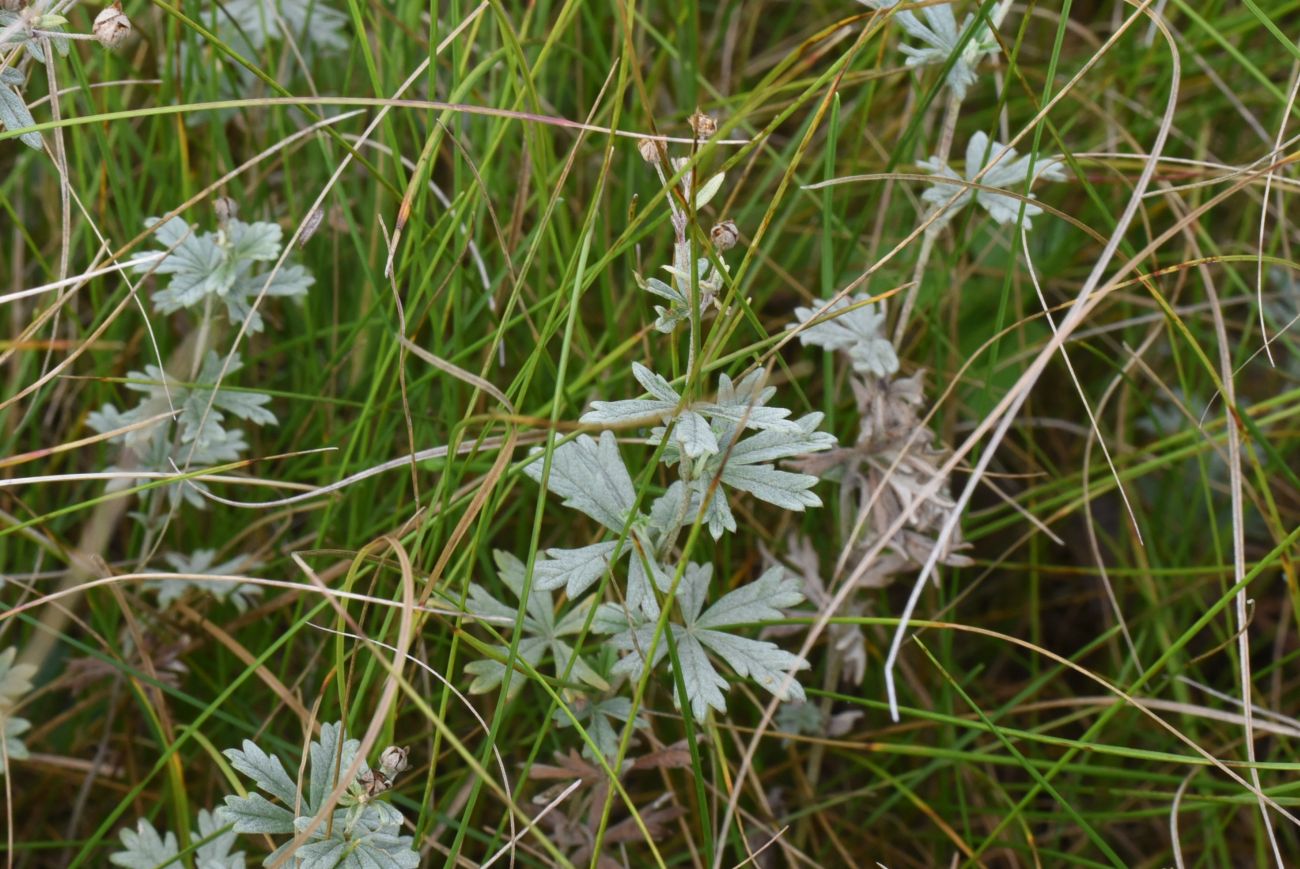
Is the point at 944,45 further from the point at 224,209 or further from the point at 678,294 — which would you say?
the point at 224,209

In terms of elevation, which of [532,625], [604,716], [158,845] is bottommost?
[158,845]

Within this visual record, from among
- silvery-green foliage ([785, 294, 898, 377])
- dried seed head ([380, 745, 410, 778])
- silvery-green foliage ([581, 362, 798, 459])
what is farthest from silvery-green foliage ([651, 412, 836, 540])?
dried seed head ([380, 745, 410, 778])

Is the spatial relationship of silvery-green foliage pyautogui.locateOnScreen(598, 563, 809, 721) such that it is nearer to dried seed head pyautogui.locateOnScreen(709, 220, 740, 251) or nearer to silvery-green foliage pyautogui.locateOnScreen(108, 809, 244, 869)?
dried seed head pyautogui.locateOnScreen(709, 220, 740, 251)

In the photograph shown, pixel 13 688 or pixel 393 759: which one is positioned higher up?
pixel 393 759

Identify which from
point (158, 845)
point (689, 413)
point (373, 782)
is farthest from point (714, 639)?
point (158, 845)

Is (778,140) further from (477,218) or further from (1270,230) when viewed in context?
(1270,230)

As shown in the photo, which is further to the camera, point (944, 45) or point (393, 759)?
point (944, 45)

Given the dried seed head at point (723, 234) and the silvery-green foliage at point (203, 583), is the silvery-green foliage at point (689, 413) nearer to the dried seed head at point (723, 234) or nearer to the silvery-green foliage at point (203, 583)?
the dried seed head at point (723, 234)

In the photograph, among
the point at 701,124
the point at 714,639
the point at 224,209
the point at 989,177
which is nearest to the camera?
the point at 701,124

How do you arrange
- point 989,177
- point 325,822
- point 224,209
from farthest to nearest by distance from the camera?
point 989,177 < point 224,209 < point 325,822
